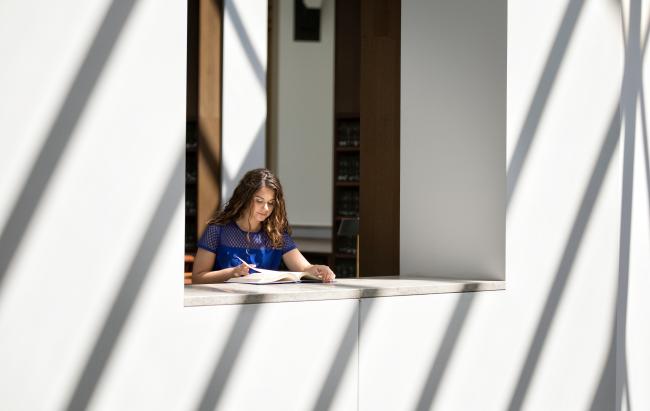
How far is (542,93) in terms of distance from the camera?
4816 mm

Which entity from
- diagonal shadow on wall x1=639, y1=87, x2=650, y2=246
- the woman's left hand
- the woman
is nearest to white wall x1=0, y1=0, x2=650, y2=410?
the woman's left hand

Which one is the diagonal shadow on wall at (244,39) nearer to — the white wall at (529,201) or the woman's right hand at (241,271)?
the white wall at (529,201)

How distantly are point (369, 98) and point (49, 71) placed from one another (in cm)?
312

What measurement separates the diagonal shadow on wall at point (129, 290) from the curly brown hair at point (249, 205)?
1599mm

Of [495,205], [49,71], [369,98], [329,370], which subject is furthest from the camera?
[369,98]

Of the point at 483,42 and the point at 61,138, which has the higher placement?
the point at 483,42

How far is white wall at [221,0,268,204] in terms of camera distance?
8727 millimetres

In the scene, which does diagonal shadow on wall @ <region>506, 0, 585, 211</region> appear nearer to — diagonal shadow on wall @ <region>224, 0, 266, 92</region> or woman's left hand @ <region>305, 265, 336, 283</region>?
woman's left hand @ <region>305, 265, 336, 283</region>

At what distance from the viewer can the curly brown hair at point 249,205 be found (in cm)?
527

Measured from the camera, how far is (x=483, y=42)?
4723 mm

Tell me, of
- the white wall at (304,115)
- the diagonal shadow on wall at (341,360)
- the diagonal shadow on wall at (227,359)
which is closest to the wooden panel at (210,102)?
the diagonal shadow on wall at (341,360)

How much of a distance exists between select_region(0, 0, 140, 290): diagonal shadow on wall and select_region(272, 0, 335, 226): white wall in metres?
12.9

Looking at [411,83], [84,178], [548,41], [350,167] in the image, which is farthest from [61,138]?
[350,167]

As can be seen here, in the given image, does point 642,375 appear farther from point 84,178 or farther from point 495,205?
point 84,178
